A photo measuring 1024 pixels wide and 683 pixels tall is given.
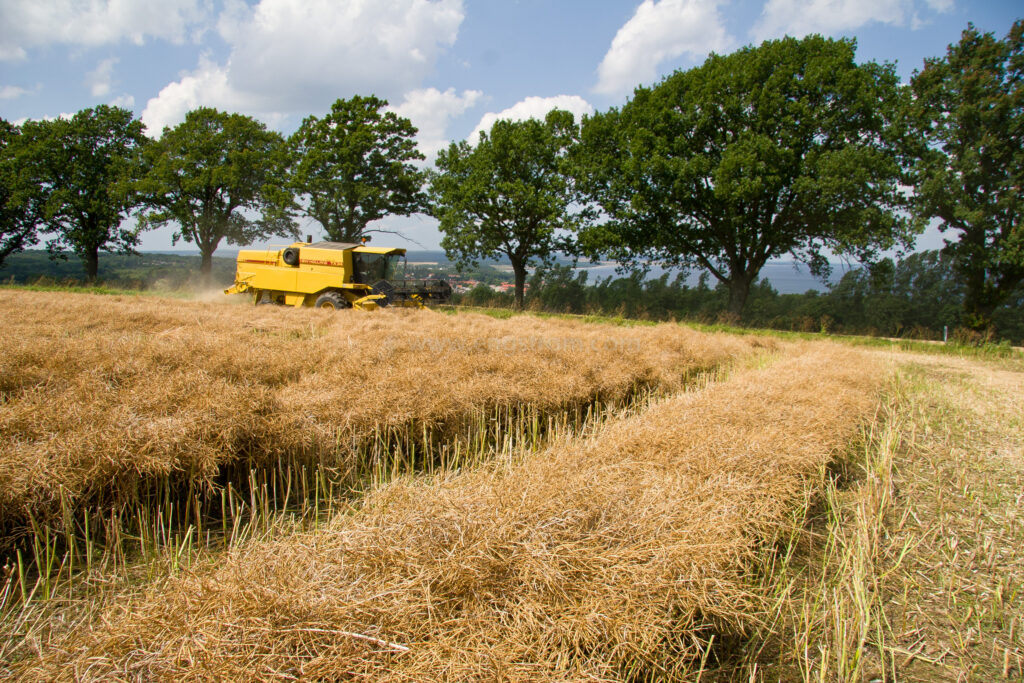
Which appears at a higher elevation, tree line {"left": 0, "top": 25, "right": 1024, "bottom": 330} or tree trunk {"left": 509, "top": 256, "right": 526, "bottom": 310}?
tree line {"left": 0, "top": 25, "right": 1024, "bottom": 330}

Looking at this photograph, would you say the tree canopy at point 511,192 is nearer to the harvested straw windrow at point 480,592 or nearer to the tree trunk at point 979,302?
the tree trunk at point 979,302

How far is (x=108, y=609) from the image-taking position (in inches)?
68.2

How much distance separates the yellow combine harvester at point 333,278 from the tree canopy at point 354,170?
1048cm

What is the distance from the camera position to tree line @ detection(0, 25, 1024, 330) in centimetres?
1554

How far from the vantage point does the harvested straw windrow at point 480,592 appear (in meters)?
1.44

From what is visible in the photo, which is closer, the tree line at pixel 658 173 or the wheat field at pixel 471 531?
the wheat field at pixel 471 531

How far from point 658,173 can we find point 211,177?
77.0 feet

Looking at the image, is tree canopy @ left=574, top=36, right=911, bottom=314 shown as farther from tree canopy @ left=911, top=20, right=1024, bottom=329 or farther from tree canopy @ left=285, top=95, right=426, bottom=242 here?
tree canopy @ left=285, top=95, right=426, bottom=242

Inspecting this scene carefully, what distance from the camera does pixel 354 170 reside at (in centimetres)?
2517

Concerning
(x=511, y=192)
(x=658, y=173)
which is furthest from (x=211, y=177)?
(x=658, y=173)

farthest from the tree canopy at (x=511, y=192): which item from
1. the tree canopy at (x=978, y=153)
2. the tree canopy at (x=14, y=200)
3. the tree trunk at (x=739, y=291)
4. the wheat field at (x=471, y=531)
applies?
the tree canopy at (x=14, y=200)

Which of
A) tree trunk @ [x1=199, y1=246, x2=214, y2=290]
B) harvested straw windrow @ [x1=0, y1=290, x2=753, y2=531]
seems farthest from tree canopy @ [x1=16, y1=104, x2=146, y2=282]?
harvested straw windrow @ [x1=0, y1=290, x2=753, y2=531]

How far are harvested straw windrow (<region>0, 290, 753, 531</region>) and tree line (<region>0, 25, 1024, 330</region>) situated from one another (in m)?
11.8

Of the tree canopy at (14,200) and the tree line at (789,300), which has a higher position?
the tree canopy at (14,200)
